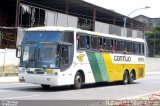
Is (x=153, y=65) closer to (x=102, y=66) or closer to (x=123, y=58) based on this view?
(x=123, y=58)

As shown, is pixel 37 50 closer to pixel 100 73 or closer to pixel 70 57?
pixel 70 57

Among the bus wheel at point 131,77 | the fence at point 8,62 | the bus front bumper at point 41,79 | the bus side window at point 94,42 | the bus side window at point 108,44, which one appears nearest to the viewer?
the bus front bumper at point 41,79

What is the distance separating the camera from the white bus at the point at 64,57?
2058 centimetres

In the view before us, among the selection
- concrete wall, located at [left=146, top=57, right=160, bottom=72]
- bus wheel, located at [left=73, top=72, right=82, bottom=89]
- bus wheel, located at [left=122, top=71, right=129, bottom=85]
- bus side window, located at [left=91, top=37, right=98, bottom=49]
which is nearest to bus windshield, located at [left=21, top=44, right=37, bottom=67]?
bus wheel, located at [left=73, top=72, right=82, bottom=89]

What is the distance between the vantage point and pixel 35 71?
20.7 m

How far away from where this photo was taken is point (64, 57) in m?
21.0

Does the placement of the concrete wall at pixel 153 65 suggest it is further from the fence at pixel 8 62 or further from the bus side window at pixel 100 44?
the bus side window at pixel 100 44

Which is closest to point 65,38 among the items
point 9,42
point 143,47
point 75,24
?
point 143,47

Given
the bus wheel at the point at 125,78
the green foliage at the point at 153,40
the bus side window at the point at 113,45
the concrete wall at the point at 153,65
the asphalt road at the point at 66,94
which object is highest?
the green foliage at the point at 153,40

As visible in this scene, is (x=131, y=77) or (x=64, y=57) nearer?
(x=64, y=57)

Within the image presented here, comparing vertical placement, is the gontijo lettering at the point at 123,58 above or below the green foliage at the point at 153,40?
below

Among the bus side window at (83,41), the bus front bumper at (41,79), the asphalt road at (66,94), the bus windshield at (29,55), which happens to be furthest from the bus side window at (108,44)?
the bus front bumper at (41,79)

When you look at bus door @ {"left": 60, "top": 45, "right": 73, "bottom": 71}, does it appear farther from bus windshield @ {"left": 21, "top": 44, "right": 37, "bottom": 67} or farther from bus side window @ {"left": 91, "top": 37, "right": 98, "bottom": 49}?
bus side window @ {"left": 91, "top": 37, "right": 98, "bottom": 49}

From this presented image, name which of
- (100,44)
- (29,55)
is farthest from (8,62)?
(29,55)
